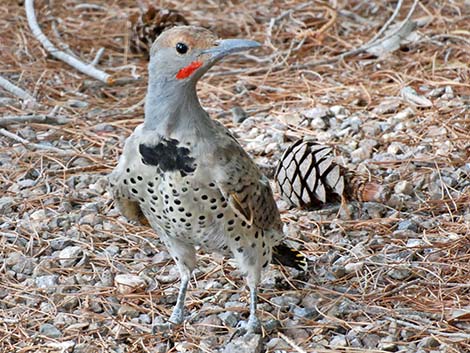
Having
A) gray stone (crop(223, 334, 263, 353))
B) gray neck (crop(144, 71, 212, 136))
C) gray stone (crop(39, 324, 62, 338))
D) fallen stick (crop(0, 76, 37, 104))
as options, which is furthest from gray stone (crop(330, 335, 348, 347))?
fallen stick (crop(0, 76, 37, 104))

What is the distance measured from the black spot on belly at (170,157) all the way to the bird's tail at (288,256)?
749 mm

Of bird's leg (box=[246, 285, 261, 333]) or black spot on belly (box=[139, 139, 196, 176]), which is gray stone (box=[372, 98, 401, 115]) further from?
black spot on belly (box=[139, 139, 196, 176])

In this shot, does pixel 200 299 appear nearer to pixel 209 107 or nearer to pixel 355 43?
pixel 209 107

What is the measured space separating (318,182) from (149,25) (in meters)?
2.27

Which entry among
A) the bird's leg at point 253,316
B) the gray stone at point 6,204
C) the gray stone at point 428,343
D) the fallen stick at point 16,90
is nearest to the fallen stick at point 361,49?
the fallen stick at point 16,90

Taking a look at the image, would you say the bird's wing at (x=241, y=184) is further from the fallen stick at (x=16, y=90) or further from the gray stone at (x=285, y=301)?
the fallen stick at (x=16, y=90)

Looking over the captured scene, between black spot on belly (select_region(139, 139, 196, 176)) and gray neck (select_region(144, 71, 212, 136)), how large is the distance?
0.05 metres

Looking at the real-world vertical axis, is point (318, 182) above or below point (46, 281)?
above

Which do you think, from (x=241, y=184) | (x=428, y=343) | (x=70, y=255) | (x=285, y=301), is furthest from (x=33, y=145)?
(x=428, y=343)

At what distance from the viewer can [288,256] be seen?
3662 millimetres

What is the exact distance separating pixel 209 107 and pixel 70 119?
80 centimetres

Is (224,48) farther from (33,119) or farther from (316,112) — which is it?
(33,119)

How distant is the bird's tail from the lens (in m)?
3.66

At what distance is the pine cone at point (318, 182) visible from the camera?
425cm
